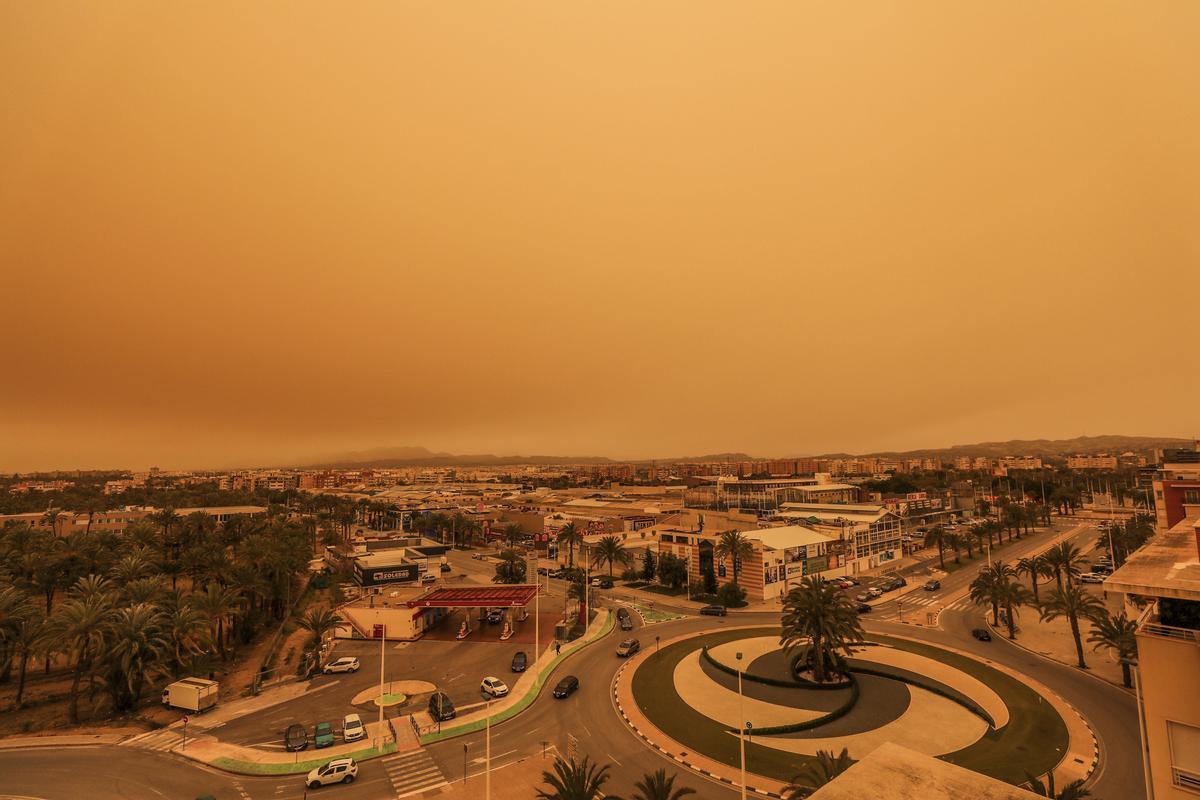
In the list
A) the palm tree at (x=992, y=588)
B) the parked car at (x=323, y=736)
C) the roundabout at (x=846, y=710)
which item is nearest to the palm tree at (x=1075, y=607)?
the palm tree at (x=992, y=588)

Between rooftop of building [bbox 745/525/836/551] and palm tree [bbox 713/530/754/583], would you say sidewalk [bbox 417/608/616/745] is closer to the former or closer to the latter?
palm tree [bbox 713/530/754/583]

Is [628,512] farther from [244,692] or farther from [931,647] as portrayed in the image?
[244,692]

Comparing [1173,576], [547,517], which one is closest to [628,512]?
[547,517]

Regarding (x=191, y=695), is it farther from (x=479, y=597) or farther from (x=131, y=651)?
(x=479, y=597)

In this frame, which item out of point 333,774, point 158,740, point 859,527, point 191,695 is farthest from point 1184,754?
point 859,527

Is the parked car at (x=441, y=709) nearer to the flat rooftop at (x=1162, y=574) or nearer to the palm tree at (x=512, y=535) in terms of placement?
the flat rooftop at (x=1162, y=574)

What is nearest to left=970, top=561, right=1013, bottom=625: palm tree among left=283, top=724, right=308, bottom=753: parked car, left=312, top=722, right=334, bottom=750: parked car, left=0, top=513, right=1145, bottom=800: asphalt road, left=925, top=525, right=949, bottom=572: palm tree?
left=0, top=513, right=1145, bottom=800: asphalt road
